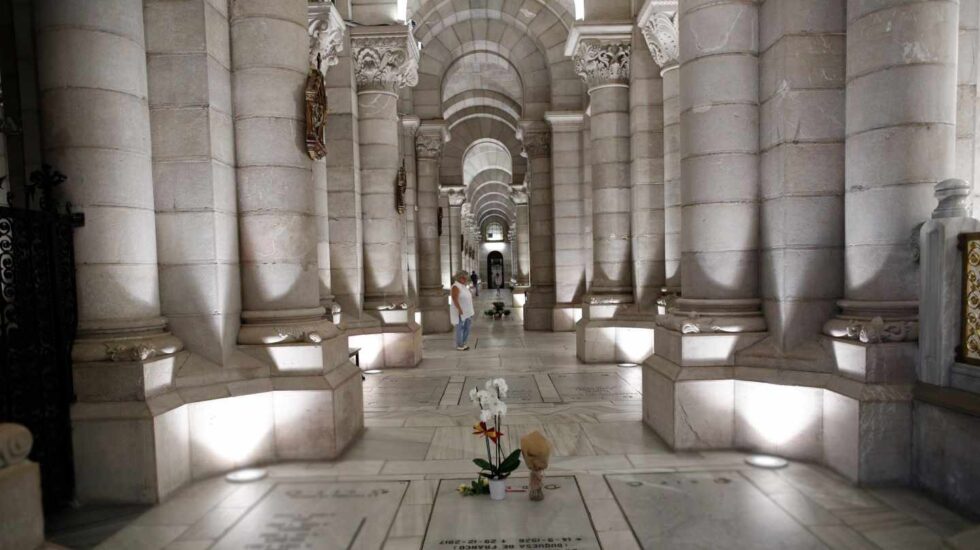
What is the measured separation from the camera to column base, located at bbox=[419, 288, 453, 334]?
57.0 ft

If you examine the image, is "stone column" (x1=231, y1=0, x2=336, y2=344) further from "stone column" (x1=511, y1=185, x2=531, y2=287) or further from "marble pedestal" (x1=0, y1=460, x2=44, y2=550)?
"stone column" (x1=511, y1=185, x2=531, y2=287)

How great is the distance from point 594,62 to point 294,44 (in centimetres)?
740

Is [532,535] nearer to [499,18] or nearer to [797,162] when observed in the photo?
[797,162]

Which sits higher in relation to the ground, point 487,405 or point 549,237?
point 549,237

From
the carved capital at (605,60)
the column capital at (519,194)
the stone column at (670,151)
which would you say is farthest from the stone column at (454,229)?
the stone column at (670,151)

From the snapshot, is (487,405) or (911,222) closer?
(487,405)

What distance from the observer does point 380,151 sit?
11.5 m

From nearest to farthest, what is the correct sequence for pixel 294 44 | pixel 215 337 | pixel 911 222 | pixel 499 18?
pixel 911 222
pixel 215 337
pixel 294 44
pixel 499 18

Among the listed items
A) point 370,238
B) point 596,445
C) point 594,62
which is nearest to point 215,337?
point 596,445

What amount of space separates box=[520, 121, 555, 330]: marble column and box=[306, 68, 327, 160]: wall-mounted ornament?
36.6 ft

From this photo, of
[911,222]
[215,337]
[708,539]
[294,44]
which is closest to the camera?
[708,539]

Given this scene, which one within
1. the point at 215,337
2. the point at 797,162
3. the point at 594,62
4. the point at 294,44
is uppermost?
the point at 594,62

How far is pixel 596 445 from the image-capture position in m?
6.12

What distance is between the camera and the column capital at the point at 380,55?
11180mm
